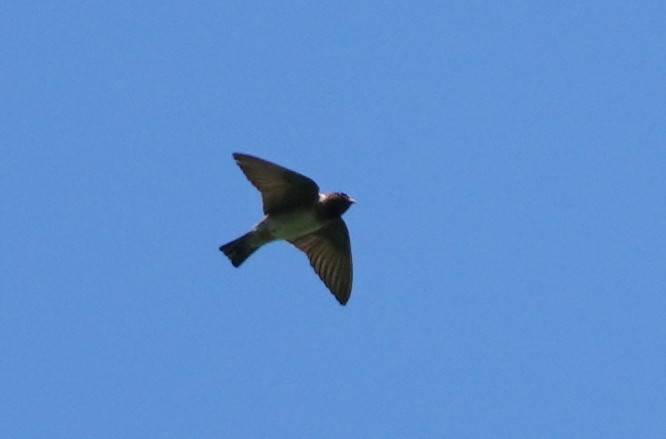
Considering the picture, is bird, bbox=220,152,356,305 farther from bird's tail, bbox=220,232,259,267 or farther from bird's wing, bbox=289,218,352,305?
bird's wing, bbox=289,218,352,305

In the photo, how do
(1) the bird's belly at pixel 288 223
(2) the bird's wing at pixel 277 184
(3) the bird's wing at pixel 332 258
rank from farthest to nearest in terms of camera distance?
(3) the bird's wing at pixel 332 258, (1) the bird's belly at pixel 288 223, (2) the bird's wing at pixel 277 184

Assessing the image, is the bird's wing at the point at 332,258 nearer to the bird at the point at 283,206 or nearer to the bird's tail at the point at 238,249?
the bird at the point at 283,206

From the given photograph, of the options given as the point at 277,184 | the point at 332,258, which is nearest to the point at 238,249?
the point at 277,184

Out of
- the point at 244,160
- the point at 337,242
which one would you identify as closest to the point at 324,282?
the point at 337,242

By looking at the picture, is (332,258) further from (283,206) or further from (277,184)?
(277,184)

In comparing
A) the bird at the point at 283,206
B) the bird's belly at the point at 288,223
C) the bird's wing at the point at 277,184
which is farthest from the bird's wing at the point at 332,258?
the bird's wing at the point at 277,184
